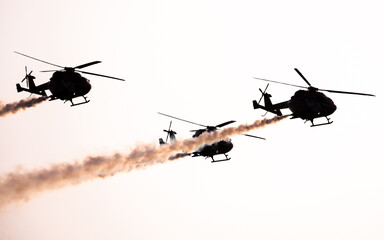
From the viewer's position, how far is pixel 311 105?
7844 cm

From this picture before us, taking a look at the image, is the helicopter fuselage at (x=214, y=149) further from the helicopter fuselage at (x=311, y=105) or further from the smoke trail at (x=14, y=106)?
the smoke trail at (x=14, y=106)

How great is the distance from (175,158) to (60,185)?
17.0m

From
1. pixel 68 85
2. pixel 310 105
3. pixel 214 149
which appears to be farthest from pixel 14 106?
pixel 310 105

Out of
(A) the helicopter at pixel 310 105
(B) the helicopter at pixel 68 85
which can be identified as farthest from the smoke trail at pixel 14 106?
(A) the helicopter at pixel 310 105

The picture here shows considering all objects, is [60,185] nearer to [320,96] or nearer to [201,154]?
[201,154]

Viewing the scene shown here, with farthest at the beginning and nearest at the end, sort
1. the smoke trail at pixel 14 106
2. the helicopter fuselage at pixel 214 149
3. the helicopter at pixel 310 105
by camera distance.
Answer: the helicopter fuselage at pixel 214 149 < the smoke trail at pixel 14 106 < the helicopter at pixel 310 105

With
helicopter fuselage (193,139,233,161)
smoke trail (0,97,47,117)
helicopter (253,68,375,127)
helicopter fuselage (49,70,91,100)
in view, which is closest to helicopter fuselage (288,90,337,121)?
helicopter (253,68,375,127)

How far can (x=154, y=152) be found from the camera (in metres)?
89.1

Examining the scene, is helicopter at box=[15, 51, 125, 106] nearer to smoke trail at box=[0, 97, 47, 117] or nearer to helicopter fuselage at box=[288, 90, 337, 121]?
smoke trail at box=[0, 97, 47, 117]

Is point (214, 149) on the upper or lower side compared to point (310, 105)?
lower

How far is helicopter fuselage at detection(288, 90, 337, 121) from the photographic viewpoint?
7844 centimetres

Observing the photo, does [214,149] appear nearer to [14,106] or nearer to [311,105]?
[311,105]

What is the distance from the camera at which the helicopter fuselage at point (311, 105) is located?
78438 millimetres

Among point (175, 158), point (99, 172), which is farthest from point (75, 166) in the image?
point (175, 158)
